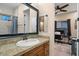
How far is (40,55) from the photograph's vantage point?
4.33 feet

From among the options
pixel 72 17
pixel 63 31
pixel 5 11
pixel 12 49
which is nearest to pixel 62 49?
pixel 63 31

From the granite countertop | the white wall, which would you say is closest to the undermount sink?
the granite countertop

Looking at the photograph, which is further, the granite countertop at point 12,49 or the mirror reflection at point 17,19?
the mirror reflection at point 17,19

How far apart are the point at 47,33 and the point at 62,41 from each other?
9.3 inches

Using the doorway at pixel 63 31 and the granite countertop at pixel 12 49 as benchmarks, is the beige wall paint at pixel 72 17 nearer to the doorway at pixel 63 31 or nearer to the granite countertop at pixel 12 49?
the doorway at pixel 63 31

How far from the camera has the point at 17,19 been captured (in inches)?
51.0

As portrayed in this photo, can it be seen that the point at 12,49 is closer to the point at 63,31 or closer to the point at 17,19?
the point at 17,19

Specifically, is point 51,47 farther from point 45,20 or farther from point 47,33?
point 45,20

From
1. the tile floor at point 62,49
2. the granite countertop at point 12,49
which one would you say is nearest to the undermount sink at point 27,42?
the granite countertop at point 12,49

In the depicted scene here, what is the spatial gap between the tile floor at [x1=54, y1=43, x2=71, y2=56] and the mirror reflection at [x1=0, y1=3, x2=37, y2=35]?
383 mm

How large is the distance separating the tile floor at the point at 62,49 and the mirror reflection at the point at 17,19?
15.1 inches

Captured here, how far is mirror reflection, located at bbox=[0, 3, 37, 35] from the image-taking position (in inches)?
47.8

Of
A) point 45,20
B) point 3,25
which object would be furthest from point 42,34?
point 3,25

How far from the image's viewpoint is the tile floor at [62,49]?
1.29 metres
